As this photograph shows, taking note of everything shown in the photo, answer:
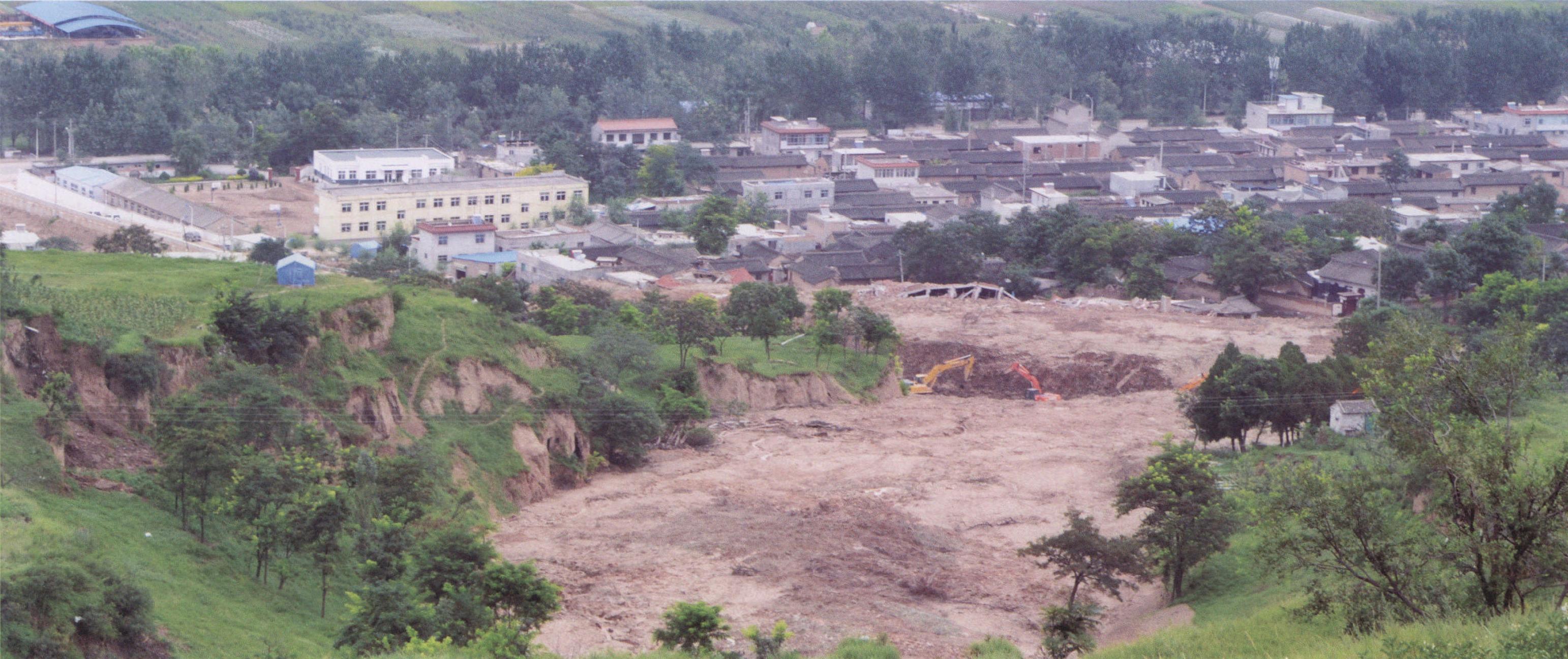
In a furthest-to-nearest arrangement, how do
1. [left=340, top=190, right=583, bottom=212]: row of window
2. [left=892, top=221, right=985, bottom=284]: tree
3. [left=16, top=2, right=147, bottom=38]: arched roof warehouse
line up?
[left=16, top=2, right=147, bottom=38]: arched roof warehouse < [left=340, top=190, right=583, bottom=212]: row of window < [left=892, top=221, right=985, bottom=284]: tree

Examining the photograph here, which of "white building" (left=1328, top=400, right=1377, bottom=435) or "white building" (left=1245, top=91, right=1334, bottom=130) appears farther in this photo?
"white building" (left=1245, top=91, right=1334, bottom=130)

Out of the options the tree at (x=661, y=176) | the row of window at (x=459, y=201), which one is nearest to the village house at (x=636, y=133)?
the tree at (x=661, y=176)

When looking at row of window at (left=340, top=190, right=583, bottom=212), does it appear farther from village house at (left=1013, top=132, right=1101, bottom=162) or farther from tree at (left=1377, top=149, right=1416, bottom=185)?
tree at (left=1377, top=149, right=1416, bottom=185)

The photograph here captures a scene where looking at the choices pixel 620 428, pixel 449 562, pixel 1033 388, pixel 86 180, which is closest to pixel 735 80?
pixel 86 180

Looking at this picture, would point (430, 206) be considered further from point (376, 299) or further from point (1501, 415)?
point (1501, 415)

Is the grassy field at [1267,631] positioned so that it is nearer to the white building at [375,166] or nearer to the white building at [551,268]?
the white building at [551,268]

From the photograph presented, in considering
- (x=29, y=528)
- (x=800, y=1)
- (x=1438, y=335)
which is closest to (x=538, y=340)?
(x=29, y=528)

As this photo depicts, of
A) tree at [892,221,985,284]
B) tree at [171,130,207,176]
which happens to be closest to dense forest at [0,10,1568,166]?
tree at [171,130,207,176]
